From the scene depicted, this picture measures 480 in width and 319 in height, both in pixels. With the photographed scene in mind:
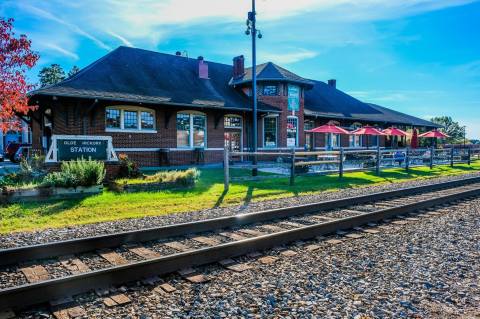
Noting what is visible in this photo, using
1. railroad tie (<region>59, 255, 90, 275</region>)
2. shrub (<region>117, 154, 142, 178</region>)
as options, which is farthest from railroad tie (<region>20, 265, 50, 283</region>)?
shrub (<region>117, 154, 142, 178</region>)

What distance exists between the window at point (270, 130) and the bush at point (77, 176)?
15.9 m

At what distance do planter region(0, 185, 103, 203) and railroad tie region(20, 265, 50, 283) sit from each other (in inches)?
218

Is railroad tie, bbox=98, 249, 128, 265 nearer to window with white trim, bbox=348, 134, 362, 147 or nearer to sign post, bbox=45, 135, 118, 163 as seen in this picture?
sign post, bbox=45, 135, 118, 163

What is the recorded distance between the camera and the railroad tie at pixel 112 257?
494 cm

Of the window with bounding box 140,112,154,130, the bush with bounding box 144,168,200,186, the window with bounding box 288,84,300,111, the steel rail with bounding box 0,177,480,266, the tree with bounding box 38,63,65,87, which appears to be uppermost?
the tree with bounding box 38,63,65,87

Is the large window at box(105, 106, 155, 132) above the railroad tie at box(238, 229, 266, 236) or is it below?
above

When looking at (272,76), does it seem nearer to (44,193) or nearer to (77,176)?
(77,176)

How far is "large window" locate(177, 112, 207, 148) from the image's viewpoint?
843 inches

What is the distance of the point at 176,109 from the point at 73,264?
1646 cm

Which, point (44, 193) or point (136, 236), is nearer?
point (136, 236)

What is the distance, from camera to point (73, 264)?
4.85 metres

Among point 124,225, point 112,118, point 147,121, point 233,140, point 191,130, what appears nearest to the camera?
point 124,225

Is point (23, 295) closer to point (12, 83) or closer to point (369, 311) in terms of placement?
point (369, 311)

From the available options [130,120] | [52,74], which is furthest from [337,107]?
[52,74]
